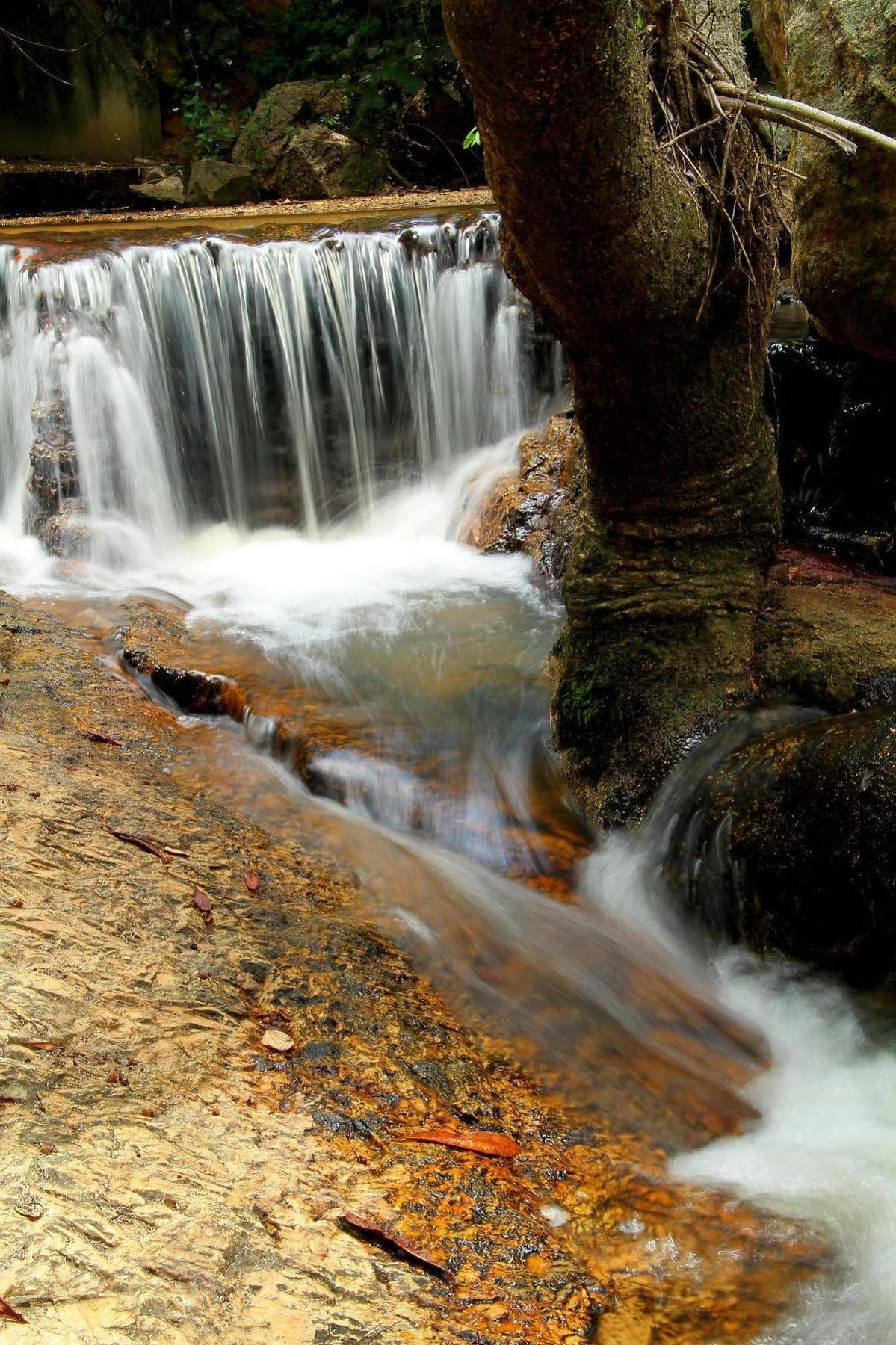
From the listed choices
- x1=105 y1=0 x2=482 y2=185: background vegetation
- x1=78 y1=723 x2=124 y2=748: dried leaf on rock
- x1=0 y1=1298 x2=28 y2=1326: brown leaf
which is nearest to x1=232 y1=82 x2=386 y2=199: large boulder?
x1=105 y1=0 x2=482 y2=185: background vegetation

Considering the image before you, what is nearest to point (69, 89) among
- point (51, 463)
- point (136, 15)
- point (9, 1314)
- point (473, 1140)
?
point (136, 15)

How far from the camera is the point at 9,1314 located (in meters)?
1.30

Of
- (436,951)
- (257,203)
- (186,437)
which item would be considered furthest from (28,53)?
(436,951)

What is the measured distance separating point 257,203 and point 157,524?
21.8ft

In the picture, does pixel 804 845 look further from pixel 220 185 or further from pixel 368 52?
pixel 368 52

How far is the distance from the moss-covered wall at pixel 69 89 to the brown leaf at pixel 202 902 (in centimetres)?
1490

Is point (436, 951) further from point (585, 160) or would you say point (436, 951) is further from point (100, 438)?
point (100, 438)

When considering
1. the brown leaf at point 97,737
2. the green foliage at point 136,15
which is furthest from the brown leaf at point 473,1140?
the green foliage at point 136,15

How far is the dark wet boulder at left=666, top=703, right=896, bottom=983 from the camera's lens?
2889mm

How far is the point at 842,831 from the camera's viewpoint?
9.64 ft

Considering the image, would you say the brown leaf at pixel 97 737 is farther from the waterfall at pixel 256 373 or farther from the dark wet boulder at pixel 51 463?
the dark wet boulder at pixel 51 463

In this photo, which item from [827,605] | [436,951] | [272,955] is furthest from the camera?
[827,605]

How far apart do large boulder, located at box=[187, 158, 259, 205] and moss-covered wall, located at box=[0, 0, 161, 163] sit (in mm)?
2570

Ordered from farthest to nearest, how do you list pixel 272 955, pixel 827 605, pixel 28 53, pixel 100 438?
pixel 28 53 → pixel 100 438 → pixel 827 605 → pixel 272 955
